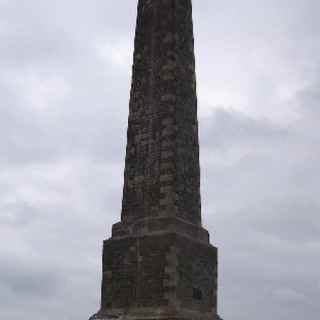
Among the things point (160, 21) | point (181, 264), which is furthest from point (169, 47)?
point (181, 264)

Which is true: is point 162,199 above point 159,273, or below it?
above

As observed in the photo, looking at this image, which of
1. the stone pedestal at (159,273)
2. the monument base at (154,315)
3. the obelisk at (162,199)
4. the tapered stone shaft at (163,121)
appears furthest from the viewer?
the tapered stone shaft at (163,121)

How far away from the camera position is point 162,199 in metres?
15.6

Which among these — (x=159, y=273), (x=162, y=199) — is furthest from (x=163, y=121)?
(x=159, y=273)

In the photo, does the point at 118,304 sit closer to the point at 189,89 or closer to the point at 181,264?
the point at 181,264

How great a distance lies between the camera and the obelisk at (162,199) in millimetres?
15180

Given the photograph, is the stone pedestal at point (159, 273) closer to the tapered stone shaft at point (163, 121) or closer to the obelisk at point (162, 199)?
the obelisk at point (162, 199)

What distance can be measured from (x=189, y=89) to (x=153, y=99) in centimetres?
96

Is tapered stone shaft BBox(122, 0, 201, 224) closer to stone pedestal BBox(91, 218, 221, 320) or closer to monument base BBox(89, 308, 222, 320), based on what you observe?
stone pedestal BBox(91, 218, 221, 320)

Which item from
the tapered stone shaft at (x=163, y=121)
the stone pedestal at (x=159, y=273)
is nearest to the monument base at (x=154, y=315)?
the stone pedestal at (x=159, y=273)

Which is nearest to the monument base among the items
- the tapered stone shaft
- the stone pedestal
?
the stone pedestal

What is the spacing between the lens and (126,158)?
54.9 ft

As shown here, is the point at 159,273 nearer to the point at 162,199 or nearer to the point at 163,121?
the point at 162,199

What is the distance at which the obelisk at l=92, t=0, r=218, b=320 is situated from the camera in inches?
598
